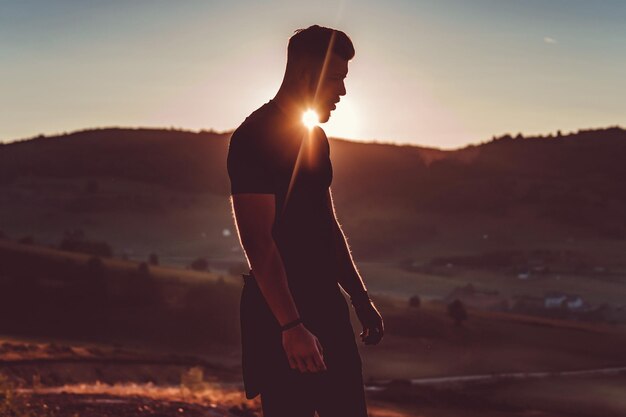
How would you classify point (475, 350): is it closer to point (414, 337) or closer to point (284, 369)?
point (414, 337)

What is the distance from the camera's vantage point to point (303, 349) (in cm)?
427

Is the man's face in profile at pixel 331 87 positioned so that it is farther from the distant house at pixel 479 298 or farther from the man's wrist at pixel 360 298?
the distant house at pixel 479 298

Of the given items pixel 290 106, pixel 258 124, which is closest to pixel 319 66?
pixel 290 106

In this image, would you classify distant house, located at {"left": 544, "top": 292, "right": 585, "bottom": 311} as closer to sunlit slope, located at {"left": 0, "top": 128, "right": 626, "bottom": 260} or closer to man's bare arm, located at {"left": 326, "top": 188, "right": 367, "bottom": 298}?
sunlit slope, located at {"left": 0, "top": 128, "right": 626, "bottom": 260}

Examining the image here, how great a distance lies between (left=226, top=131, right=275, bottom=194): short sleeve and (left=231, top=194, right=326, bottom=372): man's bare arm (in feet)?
0.39

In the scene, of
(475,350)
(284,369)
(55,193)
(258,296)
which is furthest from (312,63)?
(55,193)

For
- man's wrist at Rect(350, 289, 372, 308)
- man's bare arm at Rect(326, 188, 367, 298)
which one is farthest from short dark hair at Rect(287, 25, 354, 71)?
man's wrist at Rect(350, 289, 372, 308)

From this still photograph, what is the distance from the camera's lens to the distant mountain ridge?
170875 millimetres

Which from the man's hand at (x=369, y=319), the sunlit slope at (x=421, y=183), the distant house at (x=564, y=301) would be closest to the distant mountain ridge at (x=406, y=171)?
the sunlit slope at (x=421, y=183)

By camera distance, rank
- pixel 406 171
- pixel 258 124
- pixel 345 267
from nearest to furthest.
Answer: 1. pixel 258 124
2. pixel 345 267
3. pixel 406 171

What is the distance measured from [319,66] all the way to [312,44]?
0.11m

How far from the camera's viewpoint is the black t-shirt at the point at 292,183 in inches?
175

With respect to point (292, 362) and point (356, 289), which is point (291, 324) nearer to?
point (292, 362)

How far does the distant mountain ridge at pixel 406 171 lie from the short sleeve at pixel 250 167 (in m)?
161
